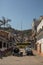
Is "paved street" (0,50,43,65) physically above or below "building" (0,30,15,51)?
below

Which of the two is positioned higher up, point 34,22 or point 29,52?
point 34,22

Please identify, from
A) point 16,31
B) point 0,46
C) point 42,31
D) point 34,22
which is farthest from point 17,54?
point 16,31

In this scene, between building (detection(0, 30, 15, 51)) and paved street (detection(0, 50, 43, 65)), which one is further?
building (detection(0, 30, 15, 51))

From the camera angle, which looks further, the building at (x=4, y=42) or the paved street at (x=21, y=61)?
the building at (x=4, y=42)

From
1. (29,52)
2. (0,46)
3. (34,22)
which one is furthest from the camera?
(34,22)

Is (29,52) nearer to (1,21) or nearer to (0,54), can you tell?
(0,54)

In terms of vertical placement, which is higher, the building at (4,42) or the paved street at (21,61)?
the building at (4,42)

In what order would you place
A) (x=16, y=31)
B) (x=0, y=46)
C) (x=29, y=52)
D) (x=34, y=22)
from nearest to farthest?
(x=0, y=46)
(x=29, y=52)
(x=34, y=22)
(x=16, y=31)

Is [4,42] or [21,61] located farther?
[4,42]

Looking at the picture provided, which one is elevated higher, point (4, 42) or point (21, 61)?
point (4, 42)

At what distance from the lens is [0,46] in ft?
145

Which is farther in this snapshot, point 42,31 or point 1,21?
point 1,21

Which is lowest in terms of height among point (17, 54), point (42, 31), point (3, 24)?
point (17, 54)

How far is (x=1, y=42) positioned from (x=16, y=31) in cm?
10932
